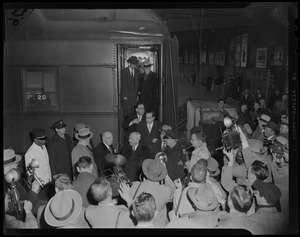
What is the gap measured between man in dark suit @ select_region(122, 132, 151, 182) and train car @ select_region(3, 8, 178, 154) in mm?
1313

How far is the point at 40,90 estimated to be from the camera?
687cm

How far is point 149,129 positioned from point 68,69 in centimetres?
205

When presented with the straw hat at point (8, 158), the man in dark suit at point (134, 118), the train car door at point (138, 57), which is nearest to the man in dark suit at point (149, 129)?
the man in dark suit at point (134, 118)

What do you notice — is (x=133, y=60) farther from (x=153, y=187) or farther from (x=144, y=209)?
(x=144, y=209)

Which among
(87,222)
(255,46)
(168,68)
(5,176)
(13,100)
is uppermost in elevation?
(255,46)

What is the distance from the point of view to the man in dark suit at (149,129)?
6654 millimetres

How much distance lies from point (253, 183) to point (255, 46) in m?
6.52

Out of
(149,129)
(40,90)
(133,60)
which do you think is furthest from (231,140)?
(40,90)

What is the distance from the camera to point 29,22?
22.3 feet

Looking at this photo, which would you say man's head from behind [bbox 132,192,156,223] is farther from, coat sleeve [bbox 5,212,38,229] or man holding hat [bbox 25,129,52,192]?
man holding hat [bbox 25,129,52,192]

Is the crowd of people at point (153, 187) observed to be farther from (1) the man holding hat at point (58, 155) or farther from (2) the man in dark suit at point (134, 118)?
(2) the man in dark suit at point (134, 118)

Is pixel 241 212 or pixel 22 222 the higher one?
pixel 241 212

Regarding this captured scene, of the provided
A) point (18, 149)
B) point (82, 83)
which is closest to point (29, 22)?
point (82, 83)

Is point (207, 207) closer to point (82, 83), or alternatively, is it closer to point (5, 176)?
point (5, 176)
